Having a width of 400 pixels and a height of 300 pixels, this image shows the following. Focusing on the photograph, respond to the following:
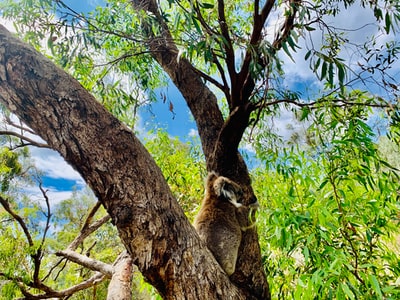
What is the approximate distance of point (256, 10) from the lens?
5.34 feet

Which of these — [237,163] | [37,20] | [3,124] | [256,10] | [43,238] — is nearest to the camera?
[256,10]

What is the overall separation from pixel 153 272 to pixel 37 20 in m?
2.33

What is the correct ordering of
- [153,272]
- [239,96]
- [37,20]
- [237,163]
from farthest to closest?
[37,20]
[237,163]
[239,96]
[153,272]

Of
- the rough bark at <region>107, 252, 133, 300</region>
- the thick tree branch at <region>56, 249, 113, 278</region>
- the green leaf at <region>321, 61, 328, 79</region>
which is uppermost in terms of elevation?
the green leaf at <region>321, 61, 328, 79</region>

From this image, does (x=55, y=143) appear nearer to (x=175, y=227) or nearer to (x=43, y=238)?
(x=175, y=227)

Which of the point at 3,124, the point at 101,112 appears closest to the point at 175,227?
the point at 101,112

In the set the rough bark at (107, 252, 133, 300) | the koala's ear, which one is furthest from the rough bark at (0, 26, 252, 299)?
the rough bark at (107, 252, 133, 300)

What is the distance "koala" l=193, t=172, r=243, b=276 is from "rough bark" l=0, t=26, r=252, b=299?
0.27m

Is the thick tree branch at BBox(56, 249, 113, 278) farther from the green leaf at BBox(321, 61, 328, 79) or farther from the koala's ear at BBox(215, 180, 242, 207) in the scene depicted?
the green leaf at BBox(321, 61, 328, 79)

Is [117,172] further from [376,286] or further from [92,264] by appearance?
[92,264]

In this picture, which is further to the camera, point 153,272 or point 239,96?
point 239,96

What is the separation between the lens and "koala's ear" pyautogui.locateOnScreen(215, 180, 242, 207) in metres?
1.75

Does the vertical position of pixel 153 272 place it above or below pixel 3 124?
below

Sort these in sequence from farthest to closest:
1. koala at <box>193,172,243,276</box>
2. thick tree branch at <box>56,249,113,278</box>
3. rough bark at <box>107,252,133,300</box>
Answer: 1. thick tree branch at <box>56,249,113,278</box>
2. rough bark at <box>107,252,133,300</box>
3. koala at <box>193,172,243,276</box>
